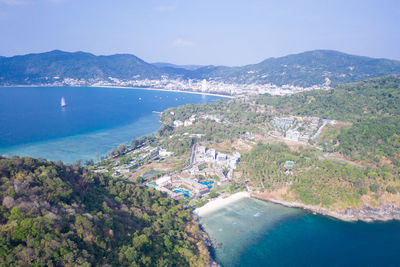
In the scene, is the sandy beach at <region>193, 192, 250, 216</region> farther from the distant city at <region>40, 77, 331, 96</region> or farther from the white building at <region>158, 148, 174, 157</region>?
the distant city at <region>40, 77, 331, 96</region>

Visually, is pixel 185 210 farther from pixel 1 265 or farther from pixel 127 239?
pixel 1 265

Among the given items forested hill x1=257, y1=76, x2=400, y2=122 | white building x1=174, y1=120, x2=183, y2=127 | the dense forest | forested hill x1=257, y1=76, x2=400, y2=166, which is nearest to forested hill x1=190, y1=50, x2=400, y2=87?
forested hill x1=257, y1=76, x2=400, y2=122

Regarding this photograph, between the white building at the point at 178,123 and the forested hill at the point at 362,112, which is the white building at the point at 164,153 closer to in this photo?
the white building at the point at 178,123

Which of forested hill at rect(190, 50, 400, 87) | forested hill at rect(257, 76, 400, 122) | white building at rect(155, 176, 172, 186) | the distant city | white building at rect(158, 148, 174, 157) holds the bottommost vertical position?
white building at rect(155, 176, 172, 186)

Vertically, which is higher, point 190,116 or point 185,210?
point 190,116

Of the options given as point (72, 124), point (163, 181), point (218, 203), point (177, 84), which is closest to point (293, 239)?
point (218, 203)

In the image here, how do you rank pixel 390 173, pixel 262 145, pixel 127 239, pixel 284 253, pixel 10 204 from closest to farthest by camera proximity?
pixel 10 204 → pixel 127 239 → pixel 284 253 → pixel 390 173 → pixel 262 145

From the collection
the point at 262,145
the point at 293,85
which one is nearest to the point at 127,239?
the point at 262,145
